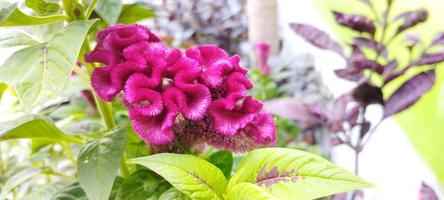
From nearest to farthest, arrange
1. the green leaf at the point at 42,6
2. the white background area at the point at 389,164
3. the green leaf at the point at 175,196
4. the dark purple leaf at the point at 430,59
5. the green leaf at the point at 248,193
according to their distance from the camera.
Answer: the green leaf at the point at 248,193 < the green leaf at the point at 175,196 < the green leaf at the point at 42,6 < the dark purple leaf at the point at 430,59 < the white background area at the point at 389,164

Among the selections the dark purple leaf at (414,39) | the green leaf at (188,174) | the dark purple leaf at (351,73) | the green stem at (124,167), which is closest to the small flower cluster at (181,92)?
the green leaf at (188,174)

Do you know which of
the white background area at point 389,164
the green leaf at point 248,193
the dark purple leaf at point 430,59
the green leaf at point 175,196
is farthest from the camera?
the white background area at point 389,164

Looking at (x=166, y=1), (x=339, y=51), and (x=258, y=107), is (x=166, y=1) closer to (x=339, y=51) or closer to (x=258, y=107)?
(x=339, y=51)

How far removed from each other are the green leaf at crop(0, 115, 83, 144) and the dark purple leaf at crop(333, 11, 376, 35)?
56 cm

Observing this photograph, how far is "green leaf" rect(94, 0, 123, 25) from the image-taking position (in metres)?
0.71

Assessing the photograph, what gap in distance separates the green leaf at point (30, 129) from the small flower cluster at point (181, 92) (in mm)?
107

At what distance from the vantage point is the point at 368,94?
885 millimetres

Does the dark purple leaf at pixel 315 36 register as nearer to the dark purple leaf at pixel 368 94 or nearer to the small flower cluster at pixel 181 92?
the dark purple leaf at pixel 368 94

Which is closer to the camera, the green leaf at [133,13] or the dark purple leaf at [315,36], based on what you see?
the green leaf at [133,13]

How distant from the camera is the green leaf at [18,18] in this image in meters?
0.54

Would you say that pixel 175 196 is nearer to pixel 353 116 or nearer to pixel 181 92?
pixel 181 92

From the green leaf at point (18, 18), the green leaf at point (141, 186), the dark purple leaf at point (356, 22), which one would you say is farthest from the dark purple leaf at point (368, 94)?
the green leaf at point (18, 18)

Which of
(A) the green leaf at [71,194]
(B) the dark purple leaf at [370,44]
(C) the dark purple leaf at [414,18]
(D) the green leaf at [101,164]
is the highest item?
(C) the dark purple leaf at [414,18]

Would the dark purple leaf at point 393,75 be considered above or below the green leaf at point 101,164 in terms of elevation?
above
